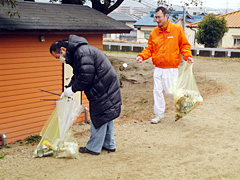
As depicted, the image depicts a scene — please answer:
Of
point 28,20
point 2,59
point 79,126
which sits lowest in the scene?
point 79,126

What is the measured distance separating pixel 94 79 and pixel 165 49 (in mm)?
2303

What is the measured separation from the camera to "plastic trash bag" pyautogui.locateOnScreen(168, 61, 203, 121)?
6.28m

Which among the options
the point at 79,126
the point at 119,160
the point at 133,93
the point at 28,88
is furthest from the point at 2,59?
the point at 133,93

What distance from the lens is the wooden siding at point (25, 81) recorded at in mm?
7816

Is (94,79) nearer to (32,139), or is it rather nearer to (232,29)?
(32,139)

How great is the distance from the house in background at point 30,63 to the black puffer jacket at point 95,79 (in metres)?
Result: 2.98

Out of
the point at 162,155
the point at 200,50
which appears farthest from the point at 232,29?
the point at 162,155

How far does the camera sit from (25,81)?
8211 mm

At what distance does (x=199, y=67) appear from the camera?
16.9 m

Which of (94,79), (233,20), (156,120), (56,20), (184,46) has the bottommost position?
(156,120)

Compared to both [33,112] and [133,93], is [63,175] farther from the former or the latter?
[133,93]

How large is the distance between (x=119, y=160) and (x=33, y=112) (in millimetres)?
4196

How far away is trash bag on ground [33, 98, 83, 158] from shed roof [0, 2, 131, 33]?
2890mm

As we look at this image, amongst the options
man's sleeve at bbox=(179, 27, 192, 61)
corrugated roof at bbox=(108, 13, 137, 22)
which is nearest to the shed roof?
man's sleeve at bbox=(179, 27, 192, 61)
